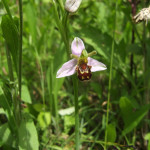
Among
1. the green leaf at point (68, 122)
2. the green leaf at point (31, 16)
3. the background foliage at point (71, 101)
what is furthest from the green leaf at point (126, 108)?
the green leaf at point (31, 16)

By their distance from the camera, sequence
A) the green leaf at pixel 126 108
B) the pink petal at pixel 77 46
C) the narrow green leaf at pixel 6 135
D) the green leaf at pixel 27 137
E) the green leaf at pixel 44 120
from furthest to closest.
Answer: the green leaf at pixel 44 120, the green leaf at pixel 126 108, the narrow green leaf at pixel 6 135, the green leaf at pixel 27 137, the pink petal at pixel 77 46

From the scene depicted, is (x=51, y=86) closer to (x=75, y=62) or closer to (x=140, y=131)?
(x=75, y=62)

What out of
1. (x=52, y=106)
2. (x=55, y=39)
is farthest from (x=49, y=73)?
(x=55, y=39)

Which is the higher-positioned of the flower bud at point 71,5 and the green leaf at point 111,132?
the flower bud at point 71,5

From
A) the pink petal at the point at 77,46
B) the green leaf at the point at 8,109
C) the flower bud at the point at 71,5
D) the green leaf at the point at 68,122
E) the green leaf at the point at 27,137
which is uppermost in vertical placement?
the flower bud at the point at 71,5

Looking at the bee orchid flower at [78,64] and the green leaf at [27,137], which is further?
the green leaf at [27,137]

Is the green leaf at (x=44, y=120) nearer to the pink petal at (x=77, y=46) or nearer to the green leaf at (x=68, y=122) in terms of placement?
the green leaf at (x=68, y=122)

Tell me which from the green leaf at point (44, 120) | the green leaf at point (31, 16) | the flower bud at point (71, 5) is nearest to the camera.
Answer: the flower bud at point (71, 5)

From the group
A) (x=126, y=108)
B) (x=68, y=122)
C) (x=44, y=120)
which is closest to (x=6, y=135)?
(x=44, y=120)
